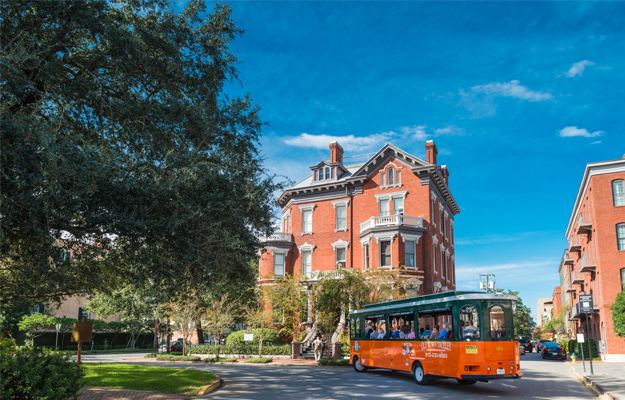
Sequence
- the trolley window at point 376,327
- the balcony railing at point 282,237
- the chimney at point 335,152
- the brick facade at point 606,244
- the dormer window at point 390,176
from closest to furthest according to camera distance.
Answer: the trolley window at point 376,327 → the brick facade at point 606,244 → the dormer window at point 390,176 → the balcony railing at point 282,237 → the chimney at point 335,152

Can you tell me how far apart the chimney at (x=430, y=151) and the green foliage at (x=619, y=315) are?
18363 millimetres

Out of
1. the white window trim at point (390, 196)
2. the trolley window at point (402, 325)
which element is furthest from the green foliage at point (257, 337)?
the trolley window at point (402, 325)

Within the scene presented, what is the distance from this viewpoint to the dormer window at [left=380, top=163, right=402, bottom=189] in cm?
4269

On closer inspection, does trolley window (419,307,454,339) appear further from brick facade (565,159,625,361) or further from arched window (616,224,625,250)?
arched window (616,224,625,250)

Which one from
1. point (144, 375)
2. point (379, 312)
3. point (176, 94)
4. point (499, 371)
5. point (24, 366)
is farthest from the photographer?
point (379, 312)

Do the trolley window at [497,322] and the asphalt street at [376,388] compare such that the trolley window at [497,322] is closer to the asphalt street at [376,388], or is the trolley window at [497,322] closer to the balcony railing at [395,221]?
the asphalt street at [376,388]

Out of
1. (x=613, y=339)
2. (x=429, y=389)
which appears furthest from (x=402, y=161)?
(x=429, y=389)

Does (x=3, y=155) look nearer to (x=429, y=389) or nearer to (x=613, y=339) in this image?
(x=429, y=389)

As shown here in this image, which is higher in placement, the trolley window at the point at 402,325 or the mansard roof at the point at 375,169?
the mansard roof at the point at 375,169

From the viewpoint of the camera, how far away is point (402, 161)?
140 feet

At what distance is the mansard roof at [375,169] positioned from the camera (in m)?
41.5

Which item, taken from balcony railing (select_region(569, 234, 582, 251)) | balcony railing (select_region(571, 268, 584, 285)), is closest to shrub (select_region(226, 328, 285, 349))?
balcony railing (select_region(569, 234, 582, 251))

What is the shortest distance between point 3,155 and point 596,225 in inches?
1658

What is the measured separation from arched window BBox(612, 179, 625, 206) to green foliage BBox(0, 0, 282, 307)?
3436cm
